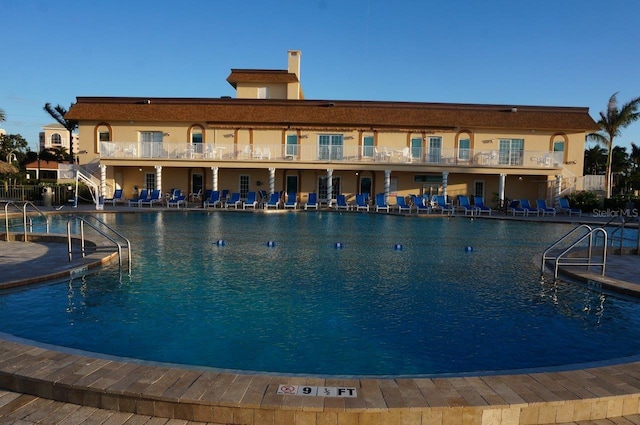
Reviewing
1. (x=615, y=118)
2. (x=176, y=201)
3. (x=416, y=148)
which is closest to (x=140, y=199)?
(x=176, y=201)

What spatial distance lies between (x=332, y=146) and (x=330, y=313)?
2099 cm

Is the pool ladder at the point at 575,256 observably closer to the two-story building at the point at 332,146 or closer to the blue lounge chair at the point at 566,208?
the blue lounge chair at the point at 566,208

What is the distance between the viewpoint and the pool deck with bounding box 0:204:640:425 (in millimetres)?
3416

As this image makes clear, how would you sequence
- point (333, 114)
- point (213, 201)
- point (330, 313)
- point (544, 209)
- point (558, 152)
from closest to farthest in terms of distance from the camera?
1. point (330, 313)
2. point (544, 209)
3. point (213, 201)
4. point (558, 152)
5. point (333, 114)

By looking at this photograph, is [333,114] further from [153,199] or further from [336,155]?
[153,199]

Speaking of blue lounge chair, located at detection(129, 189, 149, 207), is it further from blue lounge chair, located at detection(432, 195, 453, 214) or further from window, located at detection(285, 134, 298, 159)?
blue lounge chair, located at detection(432, 195, 453, 214)

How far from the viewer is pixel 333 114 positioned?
2861cm

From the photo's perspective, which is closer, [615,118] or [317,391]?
[317,391]

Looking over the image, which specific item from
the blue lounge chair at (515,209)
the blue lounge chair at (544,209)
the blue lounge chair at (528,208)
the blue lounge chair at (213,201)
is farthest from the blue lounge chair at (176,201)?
the blue lounge chair at (544,209)

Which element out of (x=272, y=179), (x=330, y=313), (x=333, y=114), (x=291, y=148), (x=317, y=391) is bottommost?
(x=330, y=313)

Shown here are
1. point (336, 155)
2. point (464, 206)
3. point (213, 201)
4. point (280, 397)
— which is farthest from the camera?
point (336, 155)

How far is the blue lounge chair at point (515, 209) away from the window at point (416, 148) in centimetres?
589

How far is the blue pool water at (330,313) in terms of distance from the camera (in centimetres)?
526

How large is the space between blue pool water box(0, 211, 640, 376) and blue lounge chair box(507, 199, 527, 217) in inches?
582
